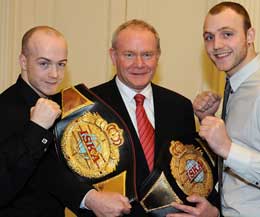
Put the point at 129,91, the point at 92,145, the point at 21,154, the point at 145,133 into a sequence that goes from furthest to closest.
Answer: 1. the point at 129,91
2. the point at 145,133
3. the point at 92,145
4. the point at 21,154

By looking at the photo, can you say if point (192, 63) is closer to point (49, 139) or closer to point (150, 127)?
point (150, 127)

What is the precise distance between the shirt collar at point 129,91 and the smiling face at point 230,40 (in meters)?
0.36

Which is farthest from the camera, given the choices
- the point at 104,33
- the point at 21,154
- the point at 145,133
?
the point at 104,33

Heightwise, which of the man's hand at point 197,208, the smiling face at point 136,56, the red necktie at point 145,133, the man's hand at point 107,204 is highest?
the smiling face at point 136,56

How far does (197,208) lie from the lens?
1981 millimetres

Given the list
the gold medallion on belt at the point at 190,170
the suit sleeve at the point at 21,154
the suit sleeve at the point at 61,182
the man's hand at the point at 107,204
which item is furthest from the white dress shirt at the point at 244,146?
the suit sleeve at the point at 21,154

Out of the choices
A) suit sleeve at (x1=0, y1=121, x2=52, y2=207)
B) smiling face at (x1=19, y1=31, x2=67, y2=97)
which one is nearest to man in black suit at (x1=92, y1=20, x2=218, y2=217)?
smiling face at (x1=19, y1=31, x2=67, y2=97)

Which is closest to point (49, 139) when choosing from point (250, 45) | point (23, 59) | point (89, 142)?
point (89, 142)

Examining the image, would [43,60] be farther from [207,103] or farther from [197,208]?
[197,208]

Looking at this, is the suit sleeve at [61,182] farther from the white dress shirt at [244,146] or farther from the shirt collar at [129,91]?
the white dress shirt at [244,146]

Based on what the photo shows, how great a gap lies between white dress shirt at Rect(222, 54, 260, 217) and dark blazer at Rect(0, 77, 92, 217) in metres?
0.52

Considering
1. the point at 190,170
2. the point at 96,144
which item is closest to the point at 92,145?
the point at 96,144

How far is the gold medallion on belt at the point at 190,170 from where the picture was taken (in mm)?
1995

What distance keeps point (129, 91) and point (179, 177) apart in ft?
1.43
